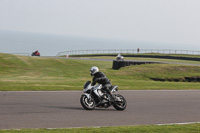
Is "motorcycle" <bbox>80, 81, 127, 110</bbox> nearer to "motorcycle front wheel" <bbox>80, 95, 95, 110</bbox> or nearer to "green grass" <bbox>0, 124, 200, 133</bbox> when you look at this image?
"motorcycle front wheel" <bbox>80, 95, 95, 110</bbox>

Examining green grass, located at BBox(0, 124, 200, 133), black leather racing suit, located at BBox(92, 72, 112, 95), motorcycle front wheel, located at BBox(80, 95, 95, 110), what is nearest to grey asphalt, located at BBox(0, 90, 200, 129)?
motorcycle front wheel, located at BBox(80, 95, 95, 110)

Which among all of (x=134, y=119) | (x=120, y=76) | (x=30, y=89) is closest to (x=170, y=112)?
(x=134, y=119)

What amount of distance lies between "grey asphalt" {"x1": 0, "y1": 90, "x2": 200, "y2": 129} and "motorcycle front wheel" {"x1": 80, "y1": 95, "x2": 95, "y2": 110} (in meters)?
0.21

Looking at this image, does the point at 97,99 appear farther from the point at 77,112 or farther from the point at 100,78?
the point at 77,112

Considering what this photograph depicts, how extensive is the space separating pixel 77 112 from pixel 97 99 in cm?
110

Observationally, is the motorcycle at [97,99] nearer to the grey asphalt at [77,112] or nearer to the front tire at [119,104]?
the front tire at [119,104]

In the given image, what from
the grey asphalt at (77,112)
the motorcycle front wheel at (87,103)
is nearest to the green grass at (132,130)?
the grey asphalt at (77,112)

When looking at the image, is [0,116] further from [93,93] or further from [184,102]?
[184,102]

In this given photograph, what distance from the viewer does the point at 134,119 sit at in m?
11.4

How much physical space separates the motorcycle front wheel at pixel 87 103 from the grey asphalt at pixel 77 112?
0.67 ft

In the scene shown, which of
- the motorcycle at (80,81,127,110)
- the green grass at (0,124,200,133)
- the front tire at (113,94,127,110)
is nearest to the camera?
the green grass at (0,124,200,133)

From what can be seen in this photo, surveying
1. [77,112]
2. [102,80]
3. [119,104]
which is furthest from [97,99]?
[77,112]

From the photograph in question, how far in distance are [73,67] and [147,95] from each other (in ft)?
67.9

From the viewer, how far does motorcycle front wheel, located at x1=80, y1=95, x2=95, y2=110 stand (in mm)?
12516
